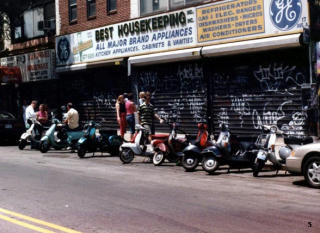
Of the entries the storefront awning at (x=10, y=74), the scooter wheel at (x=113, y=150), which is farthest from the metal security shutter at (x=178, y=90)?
the storefront awning at (x=10, y=74)

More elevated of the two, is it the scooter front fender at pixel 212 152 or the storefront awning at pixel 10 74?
the storefront awning at pixel 10 74

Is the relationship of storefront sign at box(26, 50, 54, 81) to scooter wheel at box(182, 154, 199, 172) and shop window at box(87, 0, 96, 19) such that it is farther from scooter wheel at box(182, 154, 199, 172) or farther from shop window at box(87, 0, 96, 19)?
scooter wheel at box(182, 154, 199, 172)

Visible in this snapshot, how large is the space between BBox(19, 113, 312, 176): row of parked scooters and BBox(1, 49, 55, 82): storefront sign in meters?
8.66

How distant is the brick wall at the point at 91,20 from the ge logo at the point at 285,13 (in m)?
7.12

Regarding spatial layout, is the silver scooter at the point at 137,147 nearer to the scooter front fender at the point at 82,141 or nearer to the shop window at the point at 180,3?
the scooter front fender at the point at 82,141

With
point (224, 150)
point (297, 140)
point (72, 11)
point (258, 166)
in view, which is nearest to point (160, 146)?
point (224, 150)

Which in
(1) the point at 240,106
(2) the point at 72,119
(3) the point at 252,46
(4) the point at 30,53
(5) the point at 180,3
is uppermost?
(5) the point at 180,3

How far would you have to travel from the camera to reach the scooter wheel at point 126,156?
14539 millimetres

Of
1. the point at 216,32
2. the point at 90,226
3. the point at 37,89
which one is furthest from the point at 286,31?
the point at 37,89

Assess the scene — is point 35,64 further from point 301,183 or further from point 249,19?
point 301,183

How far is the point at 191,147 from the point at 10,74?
16.0m

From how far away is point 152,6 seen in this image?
67.8 ft

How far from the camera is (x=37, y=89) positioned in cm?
2789

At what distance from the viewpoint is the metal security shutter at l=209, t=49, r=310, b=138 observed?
51.9 ft
